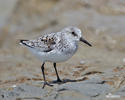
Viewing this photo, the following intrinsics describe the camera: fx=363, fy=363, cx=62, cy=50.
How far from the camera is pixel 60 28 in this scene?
1503 cm

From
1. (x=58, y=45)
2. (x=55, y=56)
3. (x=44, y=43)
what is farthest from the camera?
(x=44, y=43)

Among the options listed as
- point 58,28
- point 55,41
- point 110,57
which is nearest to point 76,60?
point 110,57

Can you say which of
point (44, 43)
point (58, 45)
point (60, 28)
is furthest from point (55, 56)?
point (60, 28)

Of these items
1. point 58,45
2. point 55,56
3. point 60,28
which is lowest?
point 55,56

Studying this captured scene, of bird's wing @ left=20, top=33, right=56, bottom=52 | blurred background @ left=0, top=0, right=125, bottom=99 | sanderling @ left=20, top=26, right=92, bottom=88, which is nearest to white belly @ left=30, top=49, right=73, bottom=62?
sanderling @ left=20, top=26, right=92, bottom=88

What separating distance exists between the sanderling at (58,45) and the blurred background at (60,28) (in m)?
1.95

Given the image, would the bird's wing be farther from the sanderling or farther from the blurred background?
the blurred background

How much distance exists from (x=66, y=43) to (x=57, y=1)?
Result: 8650 mm

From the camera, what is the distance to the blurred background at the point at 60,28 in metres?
11.9

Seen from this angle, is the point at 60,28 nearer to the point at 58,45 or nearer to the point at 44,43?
the point at 44,43

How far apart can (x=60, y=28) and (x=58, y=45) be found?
660 cm

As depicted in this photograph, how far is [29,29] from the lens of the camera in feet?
53.3

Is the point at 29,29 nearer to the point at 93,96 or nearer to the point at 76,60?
the point at 76,60

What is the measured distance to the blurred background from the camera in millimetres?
11898
